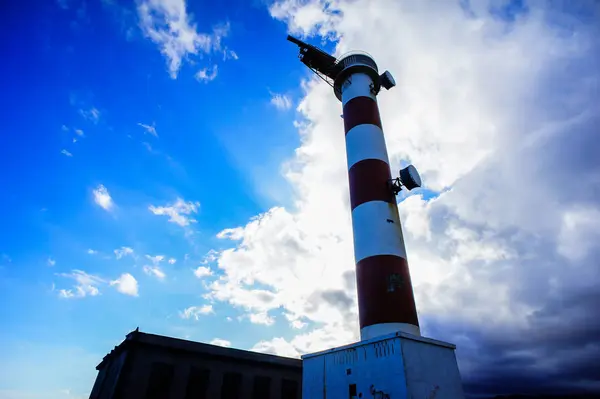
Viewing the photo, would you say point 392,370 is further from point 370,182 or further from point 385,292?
point 370,182

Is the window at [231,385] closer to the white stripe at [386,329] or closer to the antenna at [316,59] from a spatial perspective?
the white stripe at [386,329]

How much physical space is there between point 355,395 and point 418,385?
177cm

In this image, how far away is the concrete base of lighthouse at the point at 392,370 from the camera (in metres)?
7.59

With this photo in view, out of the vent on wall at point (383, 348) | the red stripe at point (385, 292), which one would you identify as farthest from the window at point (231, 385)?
the vent on wall at point (383, 348)

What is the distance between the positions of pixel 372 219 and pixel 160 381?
34.4ft

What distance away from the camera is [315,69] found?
19.0m

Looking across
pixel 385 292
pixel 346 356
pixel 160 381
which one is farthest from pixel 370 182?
pixel 160 381

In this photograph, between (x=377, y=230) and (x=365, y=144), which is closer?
(x=377, y=230)

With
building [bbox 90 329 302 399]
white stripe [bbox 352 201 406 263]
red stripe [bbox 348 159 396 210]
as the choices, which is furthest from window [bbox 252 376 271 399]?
red stripe [bbox 348 159 396 210]

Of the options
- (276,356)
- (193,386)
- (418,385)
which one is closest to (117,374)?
(193,386)

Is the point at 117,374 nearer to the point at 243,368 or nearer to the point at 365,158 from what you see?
the point at 243,368

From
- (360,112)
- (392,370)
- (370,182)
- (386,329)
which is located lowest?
(392,370)

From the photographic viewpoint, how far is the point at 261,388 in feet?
46.6

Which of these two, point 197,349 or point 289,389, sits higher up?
point 197,349
